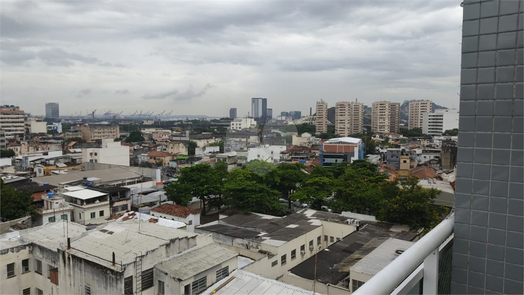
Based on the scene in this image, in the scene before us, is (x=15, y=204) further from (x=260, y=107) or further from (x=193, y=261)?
(x=260, y=107)

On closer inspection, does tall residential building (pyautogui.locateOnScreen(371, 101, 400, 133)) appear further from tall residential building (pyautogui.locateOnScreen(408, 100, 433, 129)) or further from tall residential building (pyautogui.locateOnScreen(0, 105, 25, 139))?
tall residential building (pyautogui.locateOnScreen(0, 105, 25, 139))

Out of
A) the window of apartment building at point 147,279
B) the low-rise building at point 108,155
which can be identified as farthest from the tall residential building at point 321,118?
the window of apartment building at point 147,279

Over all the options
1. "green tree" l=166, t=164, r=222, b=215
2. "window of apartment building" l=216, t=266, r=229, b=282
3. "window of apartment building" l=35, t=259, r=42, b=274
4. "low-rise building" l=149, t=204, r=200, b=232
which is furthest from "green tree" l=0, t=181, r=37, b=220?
"window of apartment building" l=216, t=266, r=229, b=282

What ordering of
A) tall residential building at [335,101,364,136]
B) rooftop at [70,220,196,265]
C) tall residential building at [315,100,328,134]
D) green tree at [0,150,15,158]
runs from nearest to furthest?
rooftop at [70,220,196,265], green tree at [0,150,15,158], tall residential building at [335,101,364,136], tall residential building at [315,100,328,134]

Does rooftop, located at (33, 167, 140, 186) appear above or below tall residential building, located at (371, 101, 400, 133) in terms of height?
below

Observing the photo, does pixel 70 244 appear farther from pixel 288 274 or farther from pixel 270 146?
pixel 270 146

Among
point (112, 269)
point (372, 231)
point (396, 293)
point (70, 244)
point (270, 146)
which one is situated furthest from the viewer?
point (270, 146)

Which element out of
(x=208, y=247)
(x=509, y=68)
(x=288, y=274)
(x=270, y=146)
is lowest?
(x=288, y=274)

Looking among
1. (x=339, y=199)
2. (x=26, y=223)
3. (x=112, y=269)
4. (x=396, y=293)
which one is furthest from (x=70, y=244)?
(x=339, y=199)
